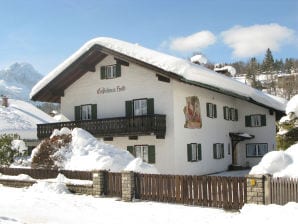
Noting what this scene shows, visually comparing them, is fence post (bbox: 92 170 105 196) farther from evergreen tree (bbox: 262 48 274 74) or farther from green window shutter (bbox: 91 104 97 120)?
evergreen tree (bbox: 262 48 274 74)

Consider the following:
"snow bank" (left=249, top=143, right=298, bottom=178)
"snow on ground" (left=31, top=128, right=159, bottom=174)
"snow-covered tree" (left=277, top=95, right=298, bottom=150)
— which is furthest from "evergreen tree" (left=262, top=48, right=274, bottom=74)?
"snow bank" (left=249, top=143, right=298, bottom=178)

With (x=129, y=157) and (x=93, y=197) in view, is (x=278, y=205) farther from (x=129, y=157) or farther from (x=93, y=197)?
(x=129, y=157)

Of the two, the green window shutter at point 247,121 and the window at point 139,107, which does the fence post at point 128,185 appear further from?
the green window shutter at point 247,121

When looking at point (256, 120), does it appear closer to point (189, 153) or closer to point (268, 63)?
point (189, 153)

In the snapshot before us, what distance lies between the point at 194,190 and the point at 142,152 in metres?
11.5

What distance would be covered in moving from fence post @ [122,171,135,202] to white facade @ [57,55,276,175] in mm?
8628

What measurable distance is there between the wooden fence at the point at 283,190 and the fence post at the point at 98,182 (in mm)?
7298

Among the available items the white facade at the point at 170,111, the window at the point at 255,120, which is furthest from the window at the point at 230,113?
the window at the point at 255,120

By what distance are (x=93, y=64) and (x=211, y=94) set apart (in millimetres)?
8891

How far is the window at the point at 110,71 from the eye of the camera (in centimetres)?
2805

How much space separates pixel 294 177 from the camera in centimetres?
1320

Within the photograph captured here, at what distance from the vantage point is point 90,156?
67.8 feet

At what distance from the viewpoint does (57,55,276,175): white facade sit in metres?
25.3

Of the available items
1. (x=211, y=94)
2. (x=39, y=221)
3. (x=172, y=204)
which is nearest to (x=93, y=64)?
(x=211, y=94)
